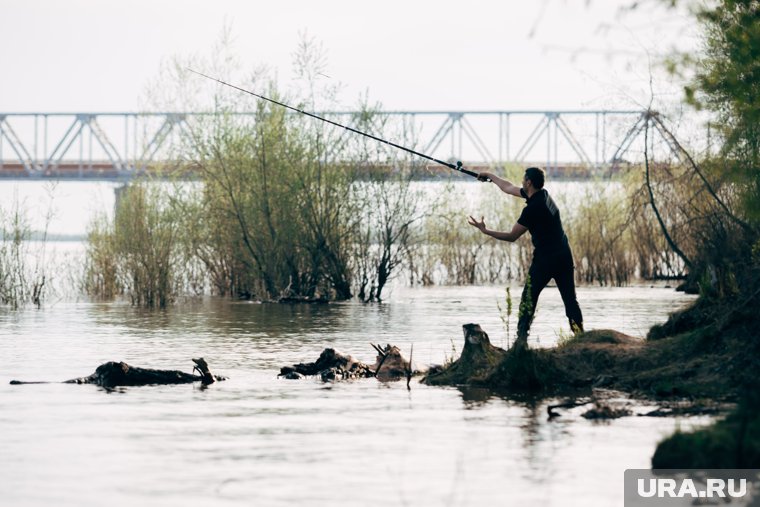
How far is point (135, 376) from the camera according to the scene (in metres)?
12.8

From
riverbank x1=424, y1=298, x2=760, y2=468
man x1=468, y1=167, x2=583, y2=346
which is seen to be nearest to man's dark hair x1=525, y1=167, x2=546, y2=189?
man x1=468, y1=167, x2=583, y2=346

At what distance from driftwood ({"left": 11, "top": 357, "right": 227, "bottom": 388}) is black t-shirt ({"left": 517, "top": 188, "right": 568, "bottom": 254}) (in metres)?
3.19

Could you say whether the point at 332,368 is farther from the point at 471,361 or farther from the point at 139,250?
the point at 139,250

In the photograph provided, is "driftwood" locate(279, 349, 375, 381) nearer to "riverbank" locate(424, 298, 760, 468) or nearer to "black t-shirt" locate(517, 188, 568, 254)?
"riverbank" locate(424, 298, 760, 468)

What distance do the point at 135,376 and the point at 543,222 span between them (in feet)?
13.1

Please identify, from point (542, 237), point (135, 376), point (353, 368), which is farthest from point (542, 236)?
point (135, 376)

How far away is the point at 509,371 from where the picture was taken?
1218 cm

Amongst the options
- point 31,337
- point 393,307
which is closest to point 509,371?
point 31,337

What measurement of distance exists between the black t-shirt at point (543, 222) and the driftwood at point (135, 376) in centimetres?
319

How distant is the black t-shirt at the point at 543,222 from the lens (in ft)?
43.9

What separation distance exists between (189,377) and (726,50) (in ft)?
22.1

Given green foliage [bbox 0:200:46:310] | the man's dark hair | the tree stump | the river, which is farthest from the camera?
green foliage [bbox 0:200:46:310]

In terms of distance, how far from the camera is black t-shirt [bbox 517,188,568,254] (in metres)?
13.4

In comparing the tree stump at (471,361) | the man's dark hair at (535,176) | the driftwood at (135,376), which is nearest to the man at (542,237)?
the man's dark hair at (535,176)
